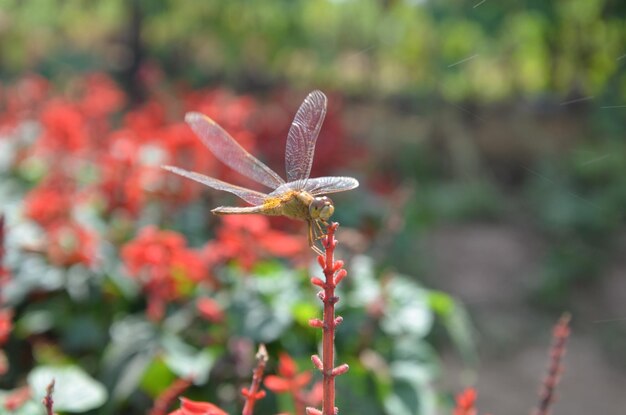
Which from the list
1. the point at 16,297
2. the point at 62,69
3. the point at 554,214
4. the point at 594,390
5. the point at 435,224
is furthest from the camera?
the point at 62,69

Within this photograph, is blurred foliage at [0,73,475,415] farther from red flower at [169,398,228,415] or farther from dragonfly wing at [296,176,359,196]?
dragonfly wing at [296,176,359,196]

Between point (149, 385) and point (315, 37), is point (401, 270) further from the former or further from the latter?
point (315, 37)

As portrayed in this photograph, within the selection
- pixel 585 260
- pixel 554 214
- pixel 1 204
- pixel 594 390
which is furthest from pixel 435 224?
pixel 1 204

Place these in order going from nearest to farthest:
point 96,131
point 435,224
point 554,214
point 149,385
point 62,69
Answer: point 149,385 → point 96,131 → point 554,214 → point 435,224 → point 62,69

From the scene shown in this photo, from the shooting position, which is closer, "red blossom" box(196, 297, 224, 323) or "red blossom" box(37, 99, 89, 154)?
"red blossom" box(196, 297, 224, 323)

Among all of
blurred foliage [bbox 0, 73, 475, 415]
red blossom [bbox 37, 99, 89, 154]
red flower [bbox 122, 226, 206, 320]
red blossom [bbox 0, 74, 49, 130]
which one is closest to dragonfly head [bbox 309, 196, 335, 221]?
blurred foliage [bbox 0, 73, 475, 415]

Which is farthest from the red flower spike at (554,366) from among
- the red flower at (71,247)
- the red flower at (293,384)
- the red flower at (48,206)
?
the red flower at (48,206)
